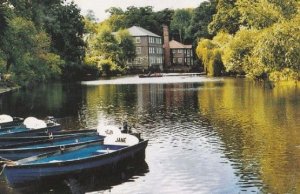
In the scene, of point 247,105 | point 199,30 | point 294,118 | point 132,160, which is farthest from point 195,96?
point 199,30

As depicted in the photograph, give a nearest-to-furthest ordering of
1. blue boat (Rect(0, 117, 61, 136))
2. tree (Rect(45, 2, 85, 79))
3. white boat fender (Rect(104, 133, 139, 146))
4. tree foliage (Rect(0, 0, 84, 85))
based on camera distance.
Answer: white boat fender (Rect(104, 133, 139, 146)) < blue boat (Rect(0, 117, 61, 136)) < tree foliage (Rect(0, 0, 84, 85)) < tree (Rect(45, 2, 85, 79))

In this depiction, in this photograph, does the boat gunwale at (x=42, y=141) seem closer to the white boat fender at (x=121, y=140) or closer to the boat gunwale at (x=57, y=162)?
the boat gunwale at (x=57, y=162)

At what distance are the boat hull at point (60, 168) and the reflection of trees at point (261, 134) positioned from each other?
226 inches

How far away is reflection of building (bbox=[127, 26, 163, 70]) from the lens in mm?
158125

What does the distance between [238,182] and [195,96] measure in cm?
4069

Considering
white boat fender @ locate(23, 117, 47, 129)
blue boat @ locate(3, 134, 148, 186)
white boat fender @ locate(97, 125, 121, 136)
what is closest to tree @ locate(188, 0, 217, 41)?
white boat fender @ locate(23, 117, 47, 129)

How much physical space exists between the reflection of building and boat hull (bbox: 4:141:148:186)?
131879 mm

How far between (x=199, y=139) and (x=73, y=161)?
12.2 meters

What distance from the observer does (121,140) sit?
2472 centimetres

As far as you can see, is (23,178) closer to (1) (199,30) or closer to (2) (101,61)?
(2) (101,61)

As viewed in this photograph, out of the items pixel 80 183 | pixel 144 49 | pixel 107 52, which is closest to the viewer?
pixel 80 183

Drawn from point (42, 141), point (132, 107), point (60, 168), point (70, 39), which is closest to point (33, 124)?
point (42, 141)

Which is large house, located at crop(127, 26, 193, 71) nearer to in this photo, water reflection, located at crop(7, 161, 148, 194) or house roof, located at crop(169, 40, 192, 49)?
house roof, located at crop(169, 40, 192, 49)

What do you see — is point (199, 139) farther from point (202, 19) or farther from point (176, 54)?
point (176, 54)
